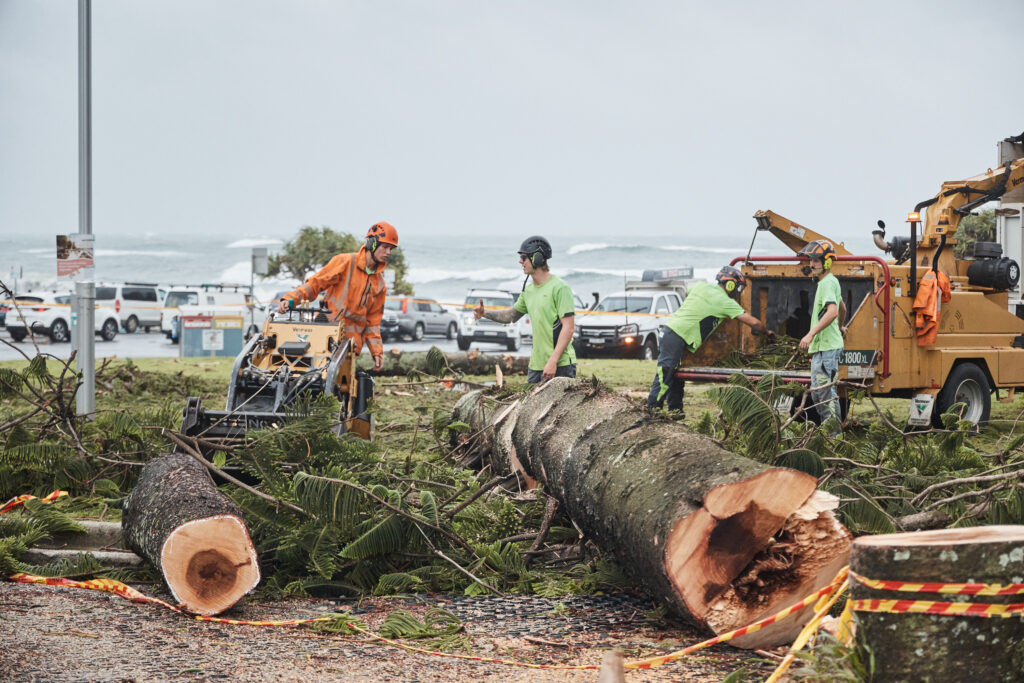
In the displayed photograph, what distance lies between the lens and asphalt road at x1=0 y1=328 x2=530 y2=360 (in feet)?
80.9

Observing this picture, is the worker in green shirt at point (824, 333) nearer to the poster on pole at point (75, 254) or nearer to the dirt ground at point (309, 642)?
the dirt ground at point (309, 642)

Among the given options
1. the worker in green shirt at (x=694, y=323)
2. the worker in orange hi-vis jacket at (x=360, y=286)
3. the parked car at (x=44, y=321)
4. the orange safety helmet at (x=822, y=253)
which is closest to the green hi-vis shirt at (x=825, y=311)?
the orange safety helmet at (x=822, y=253)

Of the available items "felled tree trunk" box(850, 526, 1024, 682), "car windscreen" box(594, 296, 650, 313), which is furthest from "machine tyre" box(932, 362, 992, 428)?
"car windscreen" box(594, 296, 650, 313)

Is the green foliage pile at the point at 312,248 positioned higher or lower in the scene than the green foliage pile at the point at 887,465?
higher

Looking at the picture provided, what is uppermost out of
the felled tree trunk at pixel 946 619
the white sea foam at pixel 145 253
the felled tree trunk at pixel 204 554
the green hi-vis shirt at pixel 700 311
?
the white sea foam at pixel 145 253

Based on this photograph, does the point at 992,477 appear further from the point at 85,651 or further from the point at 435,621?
the point at 85,651

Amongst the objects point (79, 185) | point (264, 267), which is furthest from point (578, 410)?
point (264, 267)

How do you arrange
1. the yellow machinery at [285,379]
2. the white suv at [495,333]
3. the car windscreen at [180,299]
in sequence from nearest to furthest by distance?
the yellow machinery at [285,379]
the white suv at [495,333]
the car windscreen at [180,299]

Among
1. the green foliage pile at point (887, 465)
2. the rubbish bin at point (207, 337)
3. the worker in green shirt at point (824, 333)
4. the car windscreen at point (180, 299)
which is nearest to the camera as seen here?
the green foliage pile at point (887, 465)

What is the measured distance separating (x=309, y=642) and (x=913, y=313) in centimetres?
747

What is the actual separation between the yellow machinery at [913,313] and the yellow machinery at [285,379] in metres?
3.39

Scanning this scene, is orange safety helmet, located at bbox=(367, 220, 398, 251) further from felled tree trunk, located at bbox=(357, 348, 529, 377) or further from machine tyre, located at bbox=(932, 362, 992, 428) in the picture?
felled tree trunk, located at bbox=(357, 348, 529, 377)

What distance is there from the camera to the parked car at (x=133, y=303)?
33.8 meters

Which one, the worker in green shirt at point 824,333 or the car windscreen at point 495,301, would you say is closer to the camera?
the worker in green shirt at point 824,333
